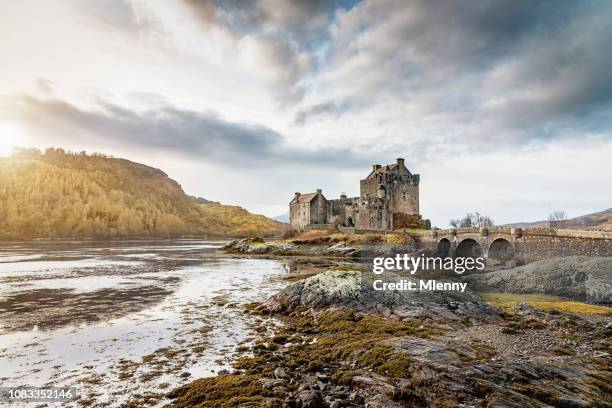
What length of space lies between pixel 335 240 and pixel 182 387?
64402 millimetres

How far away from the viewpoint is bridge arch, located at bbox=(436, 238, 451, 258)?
66438mm

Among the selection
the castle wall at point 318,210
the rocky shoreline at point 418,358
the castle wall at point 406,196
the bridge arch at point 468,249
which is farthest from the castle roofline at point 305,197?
the rocky shoreline at point 418,358

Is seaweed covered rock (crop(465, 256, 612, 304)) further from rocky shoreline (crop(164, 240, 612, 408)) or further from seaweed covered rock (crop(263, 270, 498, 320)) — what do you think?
seaweed covered rock (crop(263, 270, 498, 320))

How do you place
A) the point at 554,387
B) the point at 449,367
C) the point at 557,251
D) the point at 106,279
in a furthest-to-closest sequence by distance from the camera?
the point at 557,251 → the point at 106,279 → the point at 449,367 → the point at 554,387

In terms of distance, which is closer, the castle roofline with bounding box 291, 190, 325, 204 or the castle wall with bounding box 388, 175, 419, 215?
the castle wall with bounding box 388, 175, 419, 215

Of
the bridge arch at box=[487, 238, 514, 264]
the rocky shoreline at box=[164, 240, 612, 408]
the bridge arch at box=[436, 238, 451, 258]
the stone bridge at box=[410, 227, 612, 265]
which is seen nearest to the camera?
the rocky shoreline at box=[164, 240, 612, 408]

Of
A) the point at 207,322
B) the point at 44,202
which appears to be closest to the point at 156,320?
the point at 207,322

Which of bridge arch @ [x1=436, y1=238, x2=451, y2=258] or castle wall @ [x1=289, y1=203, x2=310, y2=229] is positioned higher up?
castle wall @ [x1=289, y1=203, x2=310, y2=229]

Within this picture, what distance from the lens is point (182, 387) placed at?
420 inches

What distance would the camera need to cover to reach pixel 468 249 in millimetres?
65438


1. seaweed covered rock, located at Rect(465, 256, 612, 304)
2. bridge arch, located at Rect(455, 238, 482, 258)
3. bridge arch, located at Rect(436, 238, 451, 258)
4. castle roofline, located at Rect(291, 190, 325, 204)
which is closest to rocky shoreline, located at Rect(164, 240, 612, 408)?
seaweed covered rock, located at Rect(465, 256, 612, 304)

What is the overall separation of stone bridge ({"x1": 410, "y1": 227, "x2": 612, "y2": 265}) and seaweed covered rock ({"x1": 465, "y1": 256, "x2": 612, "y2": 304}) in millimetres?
6372

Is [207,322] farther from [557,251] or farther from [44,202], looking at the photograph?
[44,202]

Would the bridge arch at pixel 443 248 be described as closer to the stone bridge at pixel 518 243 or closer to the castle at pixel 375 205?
the stone bridge at pixel 518 243
